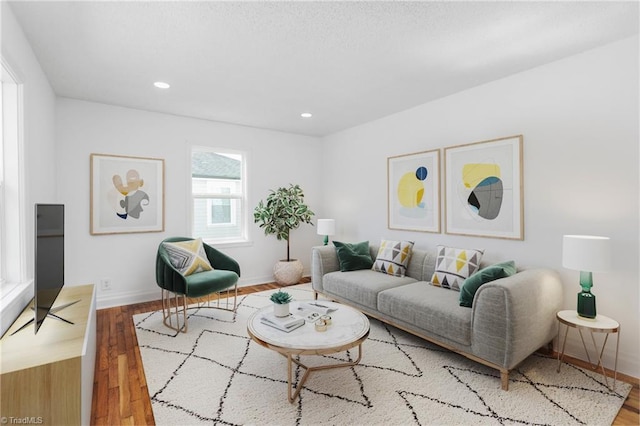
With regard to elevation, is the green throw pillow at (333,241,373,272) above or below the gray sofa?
above

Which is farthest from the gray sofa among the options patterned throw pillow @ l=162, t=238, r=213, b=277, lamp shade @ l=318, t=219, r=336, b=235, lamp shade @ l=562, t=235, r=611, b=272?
patterned throw pillow @ l=162, t=238, r=213, b=277

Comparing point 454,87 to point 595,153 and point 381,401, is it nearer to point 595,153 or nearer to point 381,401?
point 595,153

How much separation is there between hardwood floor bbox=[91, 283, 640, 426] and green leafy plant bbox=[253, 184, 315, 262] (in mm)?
2133

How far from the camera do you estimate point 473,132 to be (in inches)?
131

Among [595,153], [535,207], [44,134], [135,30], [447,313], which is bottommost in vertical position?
[447,313]

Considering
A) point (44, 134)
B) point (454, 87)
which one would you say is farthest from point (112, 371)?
point (454, 87)

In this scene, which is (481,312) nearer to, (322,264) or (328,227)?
(322,264)

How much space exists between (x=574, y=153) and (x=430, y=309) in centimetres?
175

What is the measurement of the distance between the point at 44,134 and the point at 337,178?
12.1ft

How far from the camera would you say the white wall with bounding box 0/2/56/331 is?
1952 mm

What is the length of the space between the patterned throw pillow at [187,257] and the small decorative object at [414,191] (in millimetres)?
2427

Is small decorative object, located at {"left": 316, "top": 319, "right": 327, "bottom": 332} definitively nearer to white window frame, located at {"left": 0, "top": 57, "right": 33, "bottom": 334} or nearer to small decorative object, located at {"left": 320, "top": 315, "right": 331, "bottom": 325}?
small decorative object, located at {"left": 320, "top": 315, "right": 331, "bottom": 325}

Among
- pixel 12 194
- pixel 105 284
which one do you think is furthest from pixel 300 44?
pixel 105 284

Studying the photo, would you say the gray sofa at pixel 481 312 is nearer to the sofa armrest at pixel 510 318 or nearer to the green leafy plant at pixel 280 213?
the sofa armrest at pixel 510 318
